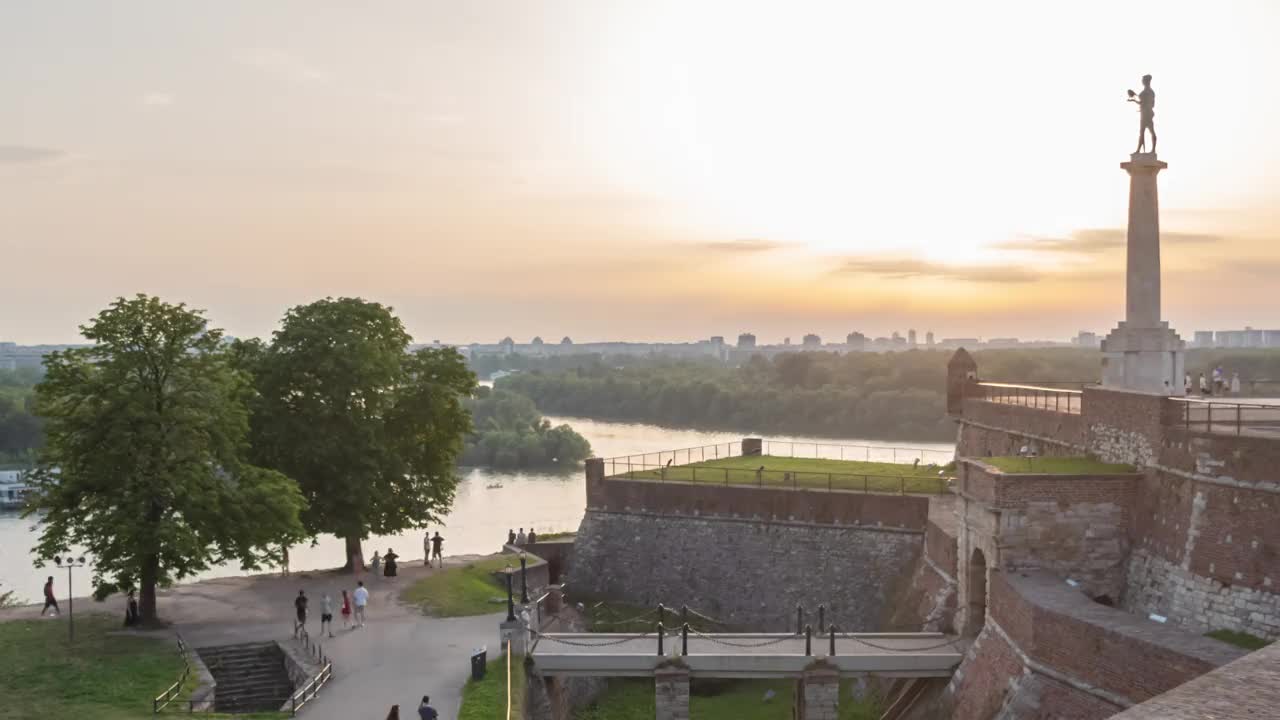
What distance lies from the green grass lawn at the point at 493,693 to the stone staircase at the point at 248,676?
3901 mm

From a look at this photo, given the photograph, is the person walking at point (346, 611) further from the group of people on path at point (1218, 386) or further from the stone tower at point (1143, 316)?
the group of people on path at point (1218, 386)

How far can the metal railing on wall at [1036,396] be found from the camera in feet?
79.6

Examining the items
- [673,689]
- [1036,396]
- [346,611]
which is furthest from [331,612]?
[1036,396]

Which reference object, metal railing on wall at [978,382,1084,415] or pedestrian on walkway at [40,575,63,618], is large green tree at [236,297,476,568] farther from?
metal railing on wall at [978,382,1084,415]

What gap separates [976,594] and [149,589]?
17802 mm

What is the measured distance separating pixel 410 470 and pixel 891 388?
60.8 m

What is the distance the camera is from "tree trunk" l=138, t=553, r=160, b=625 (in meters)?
24.2

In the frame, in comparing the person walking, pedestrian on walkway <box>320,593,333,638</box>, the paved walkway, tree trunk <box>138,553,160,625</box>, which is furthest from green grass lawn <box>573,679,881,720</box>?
tree trunk <box>138,553,160,625</box>

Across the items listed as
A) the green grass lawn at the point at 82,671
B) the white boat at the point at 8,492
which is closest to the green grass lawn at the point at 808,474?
the green grass lawn at the point at 82,671

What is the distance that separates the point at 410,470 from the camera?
31.3 metres

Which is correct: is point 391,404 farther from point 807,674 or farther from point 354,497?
point 807,674

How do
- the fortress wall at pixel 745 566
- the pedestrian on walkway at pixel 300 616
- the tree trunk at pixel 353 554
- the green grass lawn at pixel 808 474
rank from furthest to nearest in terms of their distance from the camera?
the green grass lawn at pixel 808 474 → the tree trunk at pixel 353 554 → the fortress wall at pixel 745 566 → the pedestrian on walkway at pixel 300 616

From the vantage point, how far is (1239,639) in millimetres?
15891

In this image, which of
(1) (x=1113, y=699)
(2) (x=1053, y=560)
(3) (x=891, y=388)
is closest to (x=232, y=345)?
(2) (x=1053, y=560)
